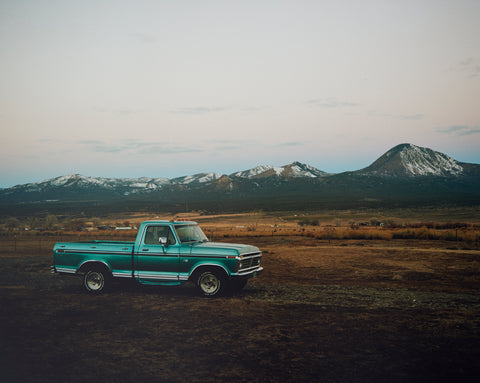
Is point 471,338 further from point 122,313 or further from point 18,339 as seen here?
point 18,339

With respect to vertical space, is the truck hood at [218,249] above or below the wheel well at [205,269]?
above

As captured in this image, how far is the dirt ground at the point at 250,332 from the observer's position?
646 cm

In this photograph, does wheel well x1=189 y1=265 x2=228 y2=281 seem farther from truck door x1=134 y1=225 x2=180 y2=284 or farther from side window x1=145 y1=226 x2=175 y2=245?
side window x1=145 y1=226 x2=175 y2=245

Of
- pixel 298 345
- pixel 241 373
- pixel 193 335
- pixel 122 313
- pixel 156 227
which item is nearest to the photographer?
pixel 241 373

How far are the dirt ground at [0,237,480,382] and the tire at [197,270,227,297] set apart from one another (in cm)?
30

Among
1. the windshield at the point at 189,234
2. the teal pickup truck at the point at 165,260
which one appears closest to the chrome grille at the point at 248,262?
the teal pickup truck at the point at 165,260

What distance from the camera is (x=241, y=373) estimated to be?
6.39m

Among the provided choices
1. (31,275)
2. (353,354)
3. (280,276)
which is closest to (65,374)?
(353,354)

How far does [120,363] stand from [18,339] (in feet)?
8.69

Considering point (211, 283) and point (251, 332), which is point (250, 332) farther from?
point (211, 283)

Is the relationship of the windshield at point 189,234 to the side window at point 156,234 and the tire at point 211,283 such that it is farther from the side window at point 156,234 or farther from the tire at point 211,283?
the tire at point 211,283

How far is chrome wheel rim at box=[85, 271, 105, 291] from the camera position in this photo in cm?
1283

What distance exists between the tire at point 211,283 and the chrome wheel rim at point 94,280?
320 centimetres

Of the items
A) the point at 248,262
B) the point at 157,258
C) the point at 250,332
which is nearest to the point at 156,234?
the point at 157,258
